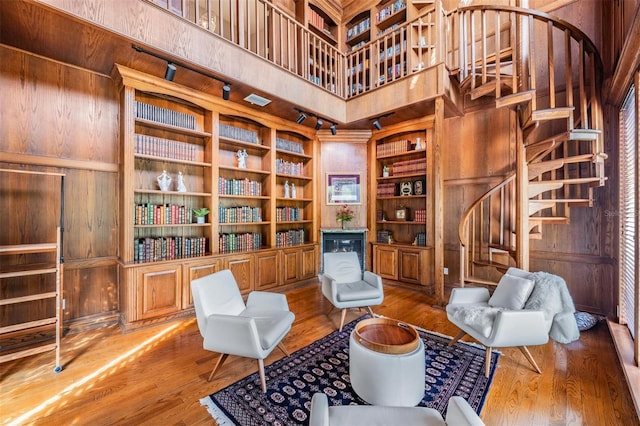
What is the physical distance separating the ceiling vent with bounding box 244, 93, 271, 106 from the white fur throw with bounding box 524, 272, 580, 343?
3.81m

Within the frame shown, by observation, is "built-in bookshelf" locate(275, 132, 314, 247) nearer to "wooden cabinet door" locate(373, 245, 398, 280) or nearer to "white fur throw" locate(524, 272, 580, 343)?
"wooden cabinet door" locate(373, 245, 398, 280)

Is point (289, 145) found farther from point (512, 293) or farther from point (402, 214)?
point (512, 293)

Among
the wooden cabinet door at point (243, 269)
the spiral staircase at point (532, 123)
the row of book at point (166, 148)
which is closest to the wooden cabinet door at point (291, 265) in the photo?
the wooden cabinet door at point (243, 269)

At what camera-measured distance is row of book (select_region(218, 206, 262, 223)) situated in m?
→ 3.92

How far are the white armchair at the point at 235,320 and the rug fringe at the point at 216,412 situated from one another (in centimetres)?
24

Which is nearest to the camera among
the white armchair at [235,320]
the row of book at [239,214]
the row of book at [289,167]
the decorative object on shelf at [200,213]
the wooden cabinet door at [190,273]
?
the white armchair at [235,320]

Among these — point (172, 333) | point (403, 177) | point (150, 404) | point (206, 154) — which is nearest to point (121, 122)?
point (206, 154)

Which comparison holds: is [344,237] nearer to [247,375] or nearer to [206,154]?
[206,154]

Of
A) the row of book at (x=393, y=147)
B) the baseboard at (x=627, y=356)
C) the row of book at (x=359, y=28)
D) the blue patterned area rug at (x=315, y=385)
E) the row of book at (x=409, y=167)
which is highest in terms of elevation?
the row of book at (x=359, y=28)

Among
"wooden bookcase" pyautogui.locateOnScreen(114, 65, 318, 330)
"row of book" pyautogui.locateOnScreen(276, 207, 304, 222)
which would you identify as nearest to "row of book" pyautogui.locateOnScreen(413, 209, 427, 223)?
"wooden bookcase" pyautogui.locateOnScreen(114, 65, 318, 330)

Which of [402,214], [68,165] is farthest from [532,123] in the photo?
[68,165]

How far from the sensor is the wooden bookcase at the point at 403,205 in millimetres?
4402

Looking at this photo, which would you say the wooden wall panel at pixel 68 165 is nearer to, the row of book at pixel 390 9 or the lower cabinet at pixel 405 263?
the lower cabinet at pixel 405 263

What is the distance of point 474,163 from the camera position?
13.9ft
